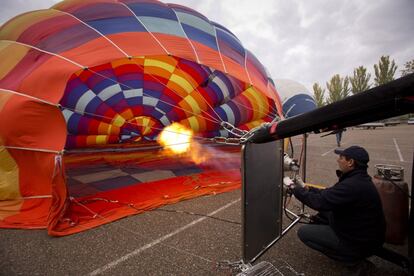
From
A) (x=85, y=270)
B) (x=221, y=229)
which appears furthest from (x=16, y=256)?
(x=221, y=229)

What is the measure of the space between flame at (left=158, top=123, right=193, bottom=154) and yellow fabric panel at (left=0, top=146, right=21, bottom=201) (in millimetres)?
4239

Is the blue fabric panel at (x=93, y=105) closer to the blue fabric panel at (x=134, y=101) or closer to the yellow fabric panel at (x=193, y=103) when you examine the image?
the blue fabric panel at (x=134, y=101)

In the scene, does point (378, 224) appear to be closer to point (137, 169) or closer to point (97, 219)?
point (97, 219)

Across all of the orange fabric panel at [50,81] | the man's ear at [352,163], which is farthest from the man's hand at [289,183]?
the orange fabric panel at [50,81]

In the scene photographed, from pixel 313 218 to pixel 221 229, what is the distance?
125cm

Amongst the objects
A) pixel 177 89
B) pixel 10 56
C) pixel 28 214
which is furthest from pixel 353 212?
pixel 10 56

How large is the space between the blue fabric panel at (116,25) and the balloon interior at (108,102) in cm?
2

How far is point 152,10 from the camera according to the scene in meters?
4.99

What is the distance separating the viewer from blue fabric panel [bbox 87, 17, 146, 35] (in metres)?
4.43

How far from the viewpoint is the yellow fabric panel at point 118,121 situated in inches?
303

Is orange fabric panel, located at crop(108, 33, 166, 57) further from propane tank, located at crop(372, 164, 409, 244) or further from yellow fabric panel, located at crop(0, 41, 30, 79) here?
propane tank, located at crop(372, 164, 409, 244)

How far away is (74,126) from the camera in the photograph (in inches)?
286

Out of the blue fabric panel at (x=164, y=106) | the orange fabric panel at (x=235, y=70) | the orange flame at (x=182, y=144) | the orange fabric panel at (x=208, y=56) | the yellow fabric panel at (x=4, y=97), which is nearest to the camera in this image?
the yellow fabric panel at (x=4, y=97)

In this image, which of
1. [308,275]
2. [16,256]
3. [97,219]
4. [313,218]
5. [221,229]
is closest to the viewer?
[308,275]
